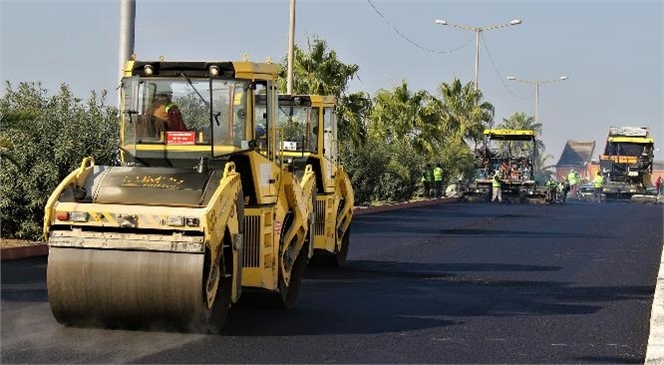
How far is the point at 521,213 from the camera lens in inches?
1328

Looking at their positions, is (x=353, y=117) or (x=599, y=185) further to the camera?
(x=599, y=185)

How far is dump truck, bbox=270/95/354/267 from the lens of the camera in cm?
1550

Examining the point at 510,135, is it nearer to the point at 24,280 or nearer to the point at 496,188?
the point at 496,188

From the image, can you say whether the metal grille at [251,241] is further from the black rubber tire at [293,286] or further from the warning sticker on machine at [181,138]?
the warning sticker on machine at [181,138]

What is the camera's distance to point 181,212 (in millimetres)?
9172

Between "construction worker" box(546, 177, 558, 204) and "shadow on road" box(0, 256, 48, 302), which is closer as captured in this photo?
"shadow on road" box(0, 256, 48, 302)

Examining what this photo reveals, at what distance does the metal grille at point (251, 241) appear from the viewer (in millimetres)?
10508

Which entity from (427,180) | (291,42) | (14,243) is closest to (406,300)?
(14,243)

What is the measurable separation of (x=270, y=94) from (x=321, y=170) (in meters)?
4.72

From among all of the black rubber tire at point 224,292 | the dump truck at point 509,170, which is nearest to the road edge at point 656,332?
the black rubber tire at point 224,292

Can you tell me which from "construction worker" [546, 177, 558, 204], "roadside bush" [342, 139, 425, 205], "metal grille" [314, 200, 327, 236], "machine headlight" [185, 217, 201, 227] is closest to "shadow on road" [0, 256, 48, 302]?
"machine headlight" [185, 217, 201, 227]

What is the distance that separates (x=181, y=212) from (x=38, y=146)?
8.20 m

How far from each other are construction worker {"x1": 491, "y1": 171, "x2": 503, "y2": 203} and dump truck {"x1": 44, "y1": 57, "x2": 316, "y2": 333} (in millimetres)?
33316

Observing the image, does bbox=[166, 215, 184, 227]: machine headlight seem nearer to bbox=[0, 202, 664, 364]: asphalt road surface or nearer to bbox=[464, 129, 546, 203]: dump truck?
bbox=[0, 202, 664, 364]: asphalt road surface
